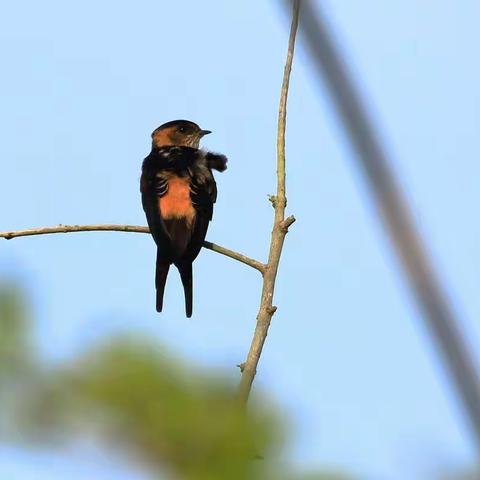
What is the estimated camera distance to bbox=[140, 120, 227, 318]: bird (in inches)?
341

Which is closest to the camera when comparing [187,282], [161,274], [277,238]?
[277,238]

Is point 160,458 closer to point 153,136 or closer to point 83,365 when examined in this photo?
point 83,365

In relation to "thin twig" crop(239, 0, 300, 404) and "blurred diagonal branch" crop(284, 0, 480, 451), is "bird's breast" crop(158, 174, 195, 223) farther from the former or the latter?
"blurred diagonal branch" crop(284, 0, 480, 451)

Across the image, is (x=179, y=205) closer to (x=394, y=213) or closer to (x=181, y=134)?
(x=181, y=134)

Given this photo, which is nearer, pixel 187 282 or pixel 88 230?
pixel 88 230

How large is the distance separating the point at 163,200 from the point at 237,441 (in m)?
8.20

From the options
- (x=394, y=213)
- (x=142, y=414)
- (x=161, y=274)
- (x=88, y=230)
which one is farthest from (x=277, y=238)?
(x=394, y=213)

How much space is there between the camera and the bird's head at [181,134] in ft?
39.9

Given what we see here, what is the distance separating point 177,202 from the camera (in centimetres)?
898

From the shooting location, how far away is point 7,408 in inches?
32.2

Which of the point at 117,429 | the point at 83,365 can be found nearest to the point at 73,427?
the point at 117,429

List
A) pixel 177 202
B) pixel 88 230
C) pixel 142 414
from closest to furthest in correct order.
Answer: pixel 142 414, pixel 88 230, pixel 177 202

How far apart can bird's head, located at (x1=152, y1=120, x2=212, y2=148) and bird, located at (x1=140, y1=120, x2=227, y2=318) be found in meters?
2.05

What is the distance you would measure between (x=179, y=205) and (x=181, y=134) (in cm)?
346
